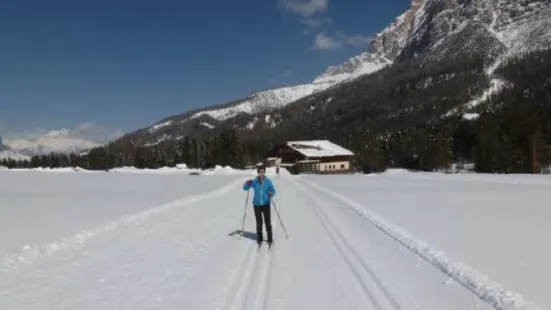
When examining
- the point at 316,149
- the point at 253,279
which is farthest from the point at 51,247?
the point at 316,149

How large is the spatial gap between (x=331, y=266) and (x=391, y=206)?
16.4 meters

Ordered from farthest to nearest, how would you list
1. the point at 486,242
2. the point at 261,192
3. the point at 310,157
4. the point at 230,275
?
1. the point at 310,157
2. the point at 261,192
3. the point at 486,242
4. the point at 230,275

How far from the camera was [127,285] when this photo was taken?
32.7ft

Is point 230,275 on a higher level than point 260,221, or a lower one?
lower

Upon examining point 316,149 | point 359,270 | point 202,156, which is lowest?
point 359,270

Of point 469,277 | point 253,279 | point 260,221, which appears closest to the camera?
point 469,277

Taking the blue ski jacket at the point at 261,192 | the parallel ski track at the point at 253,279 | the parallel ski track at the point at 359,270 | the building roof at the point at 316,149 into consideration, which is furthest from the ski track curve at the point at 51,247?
the building roof at the point at 316,149

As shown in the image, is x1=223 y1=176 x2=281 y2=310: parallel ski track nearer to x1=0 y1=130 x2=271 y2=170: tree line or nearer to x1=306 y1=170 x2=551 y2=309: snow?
x1=306 y1=170 x2=551 y2=309: snow

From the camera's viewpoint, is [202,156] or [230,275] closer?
[230,275]

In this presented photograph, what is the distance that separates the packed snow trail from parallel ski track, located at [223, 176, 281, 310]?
0.06ft

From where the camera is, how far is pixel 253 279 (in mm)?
10305

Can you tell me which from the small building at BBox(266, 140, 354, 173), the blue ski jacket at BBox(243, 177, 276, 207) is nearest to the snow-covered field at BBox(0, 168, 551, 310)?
the blue ski jacket at BBox(243, 177, 276, 207)

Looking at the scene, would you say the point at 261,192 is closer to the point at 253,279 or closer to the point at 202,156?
the point at 253,279

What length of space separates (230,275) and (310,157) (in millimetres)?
126742
